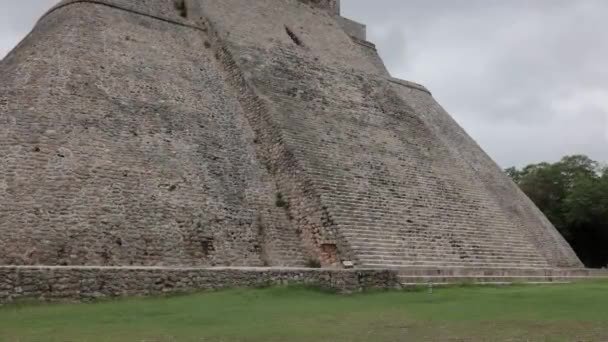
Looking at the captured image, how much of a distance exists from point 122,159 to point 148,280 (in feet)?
11.9

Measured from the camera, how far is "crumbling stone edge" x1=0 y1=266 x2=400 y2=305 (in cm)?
885

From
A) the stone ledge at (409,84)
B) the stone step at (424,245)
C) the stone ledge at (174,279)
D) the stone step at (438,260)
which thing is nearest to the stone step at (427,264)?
the stone step at (438,260)

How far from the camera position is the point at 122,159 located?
1264 cm

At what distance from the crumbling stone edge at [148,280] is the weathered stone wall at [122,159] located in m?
1.79

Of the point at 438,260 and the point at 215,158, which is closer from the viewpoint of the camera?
the point at 215,158

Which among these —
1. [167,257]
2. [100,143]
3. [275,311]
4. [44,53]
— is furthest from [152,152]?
[275,311]

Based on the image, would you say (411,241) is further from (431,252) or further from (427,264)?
(427,264)

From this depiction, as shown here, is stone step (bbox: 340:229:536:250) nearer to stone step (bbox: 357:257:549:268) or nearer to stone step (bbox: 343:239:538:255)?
stone step (bbox: 343:239:538:255)

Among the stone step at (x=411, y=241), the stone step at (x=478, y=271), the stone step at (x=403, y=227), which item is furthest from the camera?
the stone step at (x=403, y=227)

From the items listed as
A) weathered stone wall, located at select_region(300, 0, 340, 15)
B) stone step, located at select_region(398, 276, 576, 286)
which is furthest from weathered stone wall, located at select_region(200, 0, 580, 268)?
weathered stone wall, located at select_region(300, 0, 340, 15)

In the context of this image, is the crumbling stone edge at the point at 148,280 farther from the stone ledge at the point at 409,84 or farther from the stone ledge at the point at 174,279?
the stone ledge at the point at 409,84

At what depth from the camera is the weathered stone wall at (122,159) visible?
11.4m

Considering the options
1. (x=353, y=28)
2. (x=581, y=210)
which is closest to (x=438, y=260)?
(x=353, y=28)

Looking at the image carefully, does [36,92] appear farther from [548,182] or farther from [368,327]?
[548,182]
